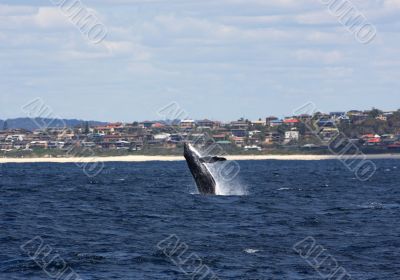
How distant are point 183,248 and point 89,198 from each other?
2861 centimetres

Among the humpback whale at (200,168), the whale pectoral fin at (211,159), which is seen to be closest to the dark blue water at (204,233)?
the humpback whale at (200,168)

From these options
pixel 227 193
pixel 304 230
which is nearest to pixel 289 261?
pixel 304 230

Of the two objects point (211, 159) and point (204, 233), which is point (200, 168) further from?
point (204, 233)

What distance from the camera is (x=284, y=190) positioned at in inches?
2832

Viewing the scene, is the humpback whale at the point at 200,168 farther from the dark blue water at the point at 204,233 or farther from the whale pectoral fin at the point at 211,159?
the dark blue water at the point at 204,233

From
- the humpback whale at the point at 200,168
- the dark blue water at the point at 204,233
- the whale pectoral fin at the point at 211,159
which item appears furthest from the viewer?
the humpback whale at the point at 200,168

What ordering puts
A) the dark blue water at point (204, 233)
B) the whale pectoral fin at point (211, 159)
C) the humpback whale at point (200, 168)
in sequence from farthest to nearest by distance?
the humpback whale at point (200, 168), the whale pectoral fin at point (211, 159), the dark blue water at point (204, 233)

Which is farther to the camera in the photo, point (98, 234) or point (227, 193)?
point (227, 193)

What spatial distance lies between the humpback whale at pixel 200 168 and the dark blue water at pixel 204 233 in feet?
2.97

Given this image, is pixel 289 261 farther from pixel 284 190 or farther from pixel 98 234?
pixel 284 190

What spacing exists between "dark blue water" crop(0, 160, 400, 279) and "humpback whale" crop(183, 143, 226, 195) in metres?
0.90

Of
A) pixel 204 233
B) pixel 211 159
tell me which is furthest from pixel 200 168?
pixel 204 233

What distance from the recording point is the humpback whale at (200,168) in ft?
175

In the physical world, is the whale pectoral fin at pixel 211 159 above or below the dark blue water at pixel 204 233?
above
